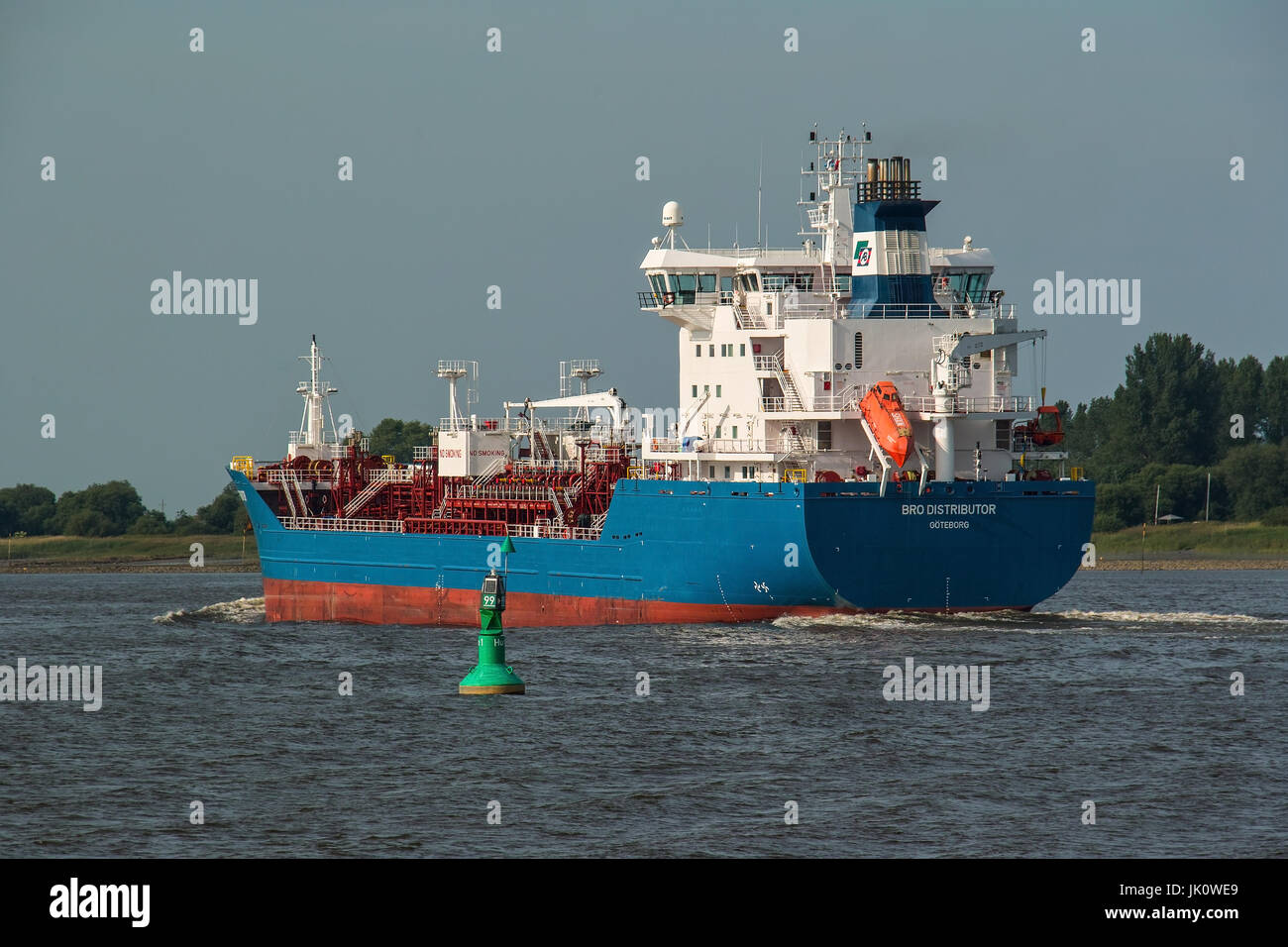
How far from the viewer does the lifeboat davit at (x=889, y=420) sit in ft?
121

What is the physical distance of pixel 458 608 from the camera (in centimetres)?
4722

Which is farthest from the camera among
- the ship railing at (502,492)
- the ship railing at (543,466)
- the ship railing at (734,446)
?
the ship railing at (543,466)

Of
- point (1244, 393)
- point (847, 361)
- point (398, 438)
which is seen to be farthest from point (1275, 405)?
point (847, 361)

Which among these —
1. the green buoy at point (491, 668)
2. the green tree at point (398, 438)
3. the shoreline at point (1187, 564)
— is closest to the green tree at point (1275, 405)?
the shoreline at point (1187, 564)

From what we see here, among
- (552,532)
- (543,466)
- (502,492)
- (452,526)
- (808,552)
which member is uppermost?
(543,466)

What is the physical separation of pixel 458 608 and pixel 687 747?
2210 centimetres

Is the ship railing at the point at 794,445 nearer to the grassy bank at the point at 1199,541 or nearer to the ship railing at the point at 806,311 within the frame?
the ship railing at the point at 806,311

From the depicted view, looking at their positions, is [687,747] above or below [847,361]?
below

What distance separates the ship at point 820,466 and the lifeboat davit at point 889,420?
0.05 m

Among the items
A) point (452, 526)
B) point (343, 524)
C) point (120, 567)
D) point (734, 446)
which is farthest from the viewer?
point (120, 567)

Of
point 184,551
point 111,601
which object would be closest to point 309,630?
point 111,601

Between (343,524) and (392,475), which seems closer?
Result: (343,524)

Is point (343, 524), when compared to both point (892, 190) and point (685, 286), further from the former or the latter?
point (892, 190)

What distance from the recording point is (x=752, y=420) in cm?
4041
